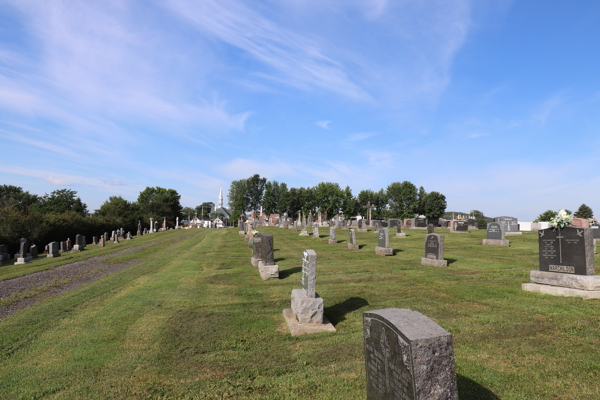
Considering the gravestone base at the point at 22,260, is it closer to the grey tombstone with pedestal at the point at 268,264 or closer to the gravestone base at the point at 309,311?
the grey tombstone with pedestal at the point at 268,264

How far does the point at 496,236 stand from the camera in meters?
19.9

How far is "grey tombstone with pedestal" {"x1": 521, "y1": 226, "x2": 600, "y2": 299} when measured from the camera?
319 inches

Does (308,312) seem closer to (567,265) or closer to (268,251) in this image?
(268,251)

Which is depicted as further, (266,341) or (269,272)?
(269,272)

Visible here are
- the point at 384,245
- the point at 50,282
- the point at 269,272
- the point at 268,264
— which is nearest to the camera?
the point at 269,272

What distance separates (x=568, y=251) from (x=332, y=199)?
78753 millimetres

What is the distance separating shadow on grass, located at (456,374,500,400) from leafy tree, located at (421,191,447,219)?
3282 inches

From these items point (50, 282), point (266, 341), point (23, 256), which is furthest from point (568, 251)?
point (23, 256)

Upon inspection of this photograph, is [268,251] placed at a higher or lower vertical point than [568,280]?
higher

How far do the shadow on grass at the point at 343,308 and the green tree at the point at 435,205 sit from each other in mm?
79736

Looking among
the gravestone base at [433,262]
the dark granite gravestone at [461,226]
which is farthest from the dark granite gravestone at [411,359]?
the dark granite gravestone at [461,226]

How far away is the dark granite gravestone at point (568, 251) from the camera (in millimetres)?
8242

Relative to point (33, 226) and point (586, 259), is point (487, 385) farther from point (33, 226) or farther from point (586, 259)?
point (33, 226)

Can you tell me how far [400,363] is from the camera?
2768mm
